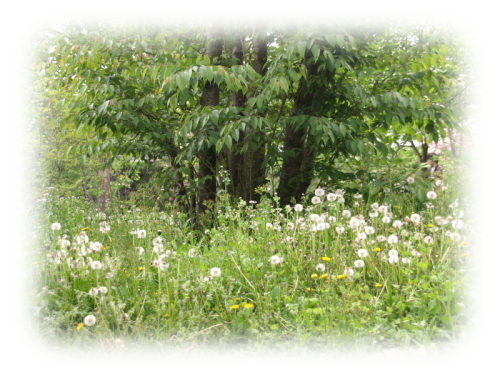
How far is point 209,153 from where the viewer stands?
5.39 m

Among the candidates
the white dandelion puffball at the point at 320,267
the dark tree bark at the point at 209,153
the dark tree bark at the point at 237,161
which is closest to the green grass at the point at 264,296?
the white dandelion puffball at the point at 320,267

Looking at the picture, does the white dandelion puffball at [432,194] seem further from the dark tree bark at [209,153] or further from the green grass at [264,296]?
the dark tree bark at [209,153]

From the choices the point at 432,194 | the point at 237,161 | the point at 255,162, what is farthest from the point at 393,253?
the point at 237,161

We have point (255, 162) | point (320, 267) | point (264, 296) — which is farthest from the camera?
point (255, 162)

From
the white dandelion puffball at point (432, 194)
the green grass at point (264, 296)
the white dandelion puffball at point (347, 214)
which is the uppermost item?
the white dandelion puffball at point (432, 194)

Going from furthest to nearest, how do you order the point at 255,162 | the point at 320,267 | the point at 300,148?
the point at 255,162
the point at 300,148
the point at 320,267

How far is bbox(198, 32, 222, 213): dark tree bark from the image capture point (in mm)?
5102

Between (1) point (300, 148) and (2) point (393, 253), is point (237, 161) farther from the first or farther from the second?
(2) point (393, 253)

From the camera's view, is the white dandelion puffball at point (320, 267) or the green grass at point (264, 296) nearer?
the green grass at point (264, 296)

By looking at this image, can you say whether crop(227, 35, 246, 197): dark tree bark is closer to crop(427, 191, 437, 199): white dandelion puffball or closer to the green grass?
the green grass

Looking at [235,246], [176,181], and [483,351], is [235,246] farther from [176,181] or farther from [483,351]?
[176,181]

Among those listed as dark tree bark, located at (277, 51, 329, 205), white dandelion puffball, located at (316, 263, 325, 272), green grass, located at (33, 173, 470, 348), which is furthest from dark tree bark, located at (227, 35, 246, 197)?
white dandelion puffball, located at (316, 263, 325, 272)

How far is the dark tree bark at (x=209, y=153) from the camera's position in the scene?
510cm

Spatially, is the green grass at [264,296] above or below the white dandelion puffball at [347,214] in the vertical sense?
below
